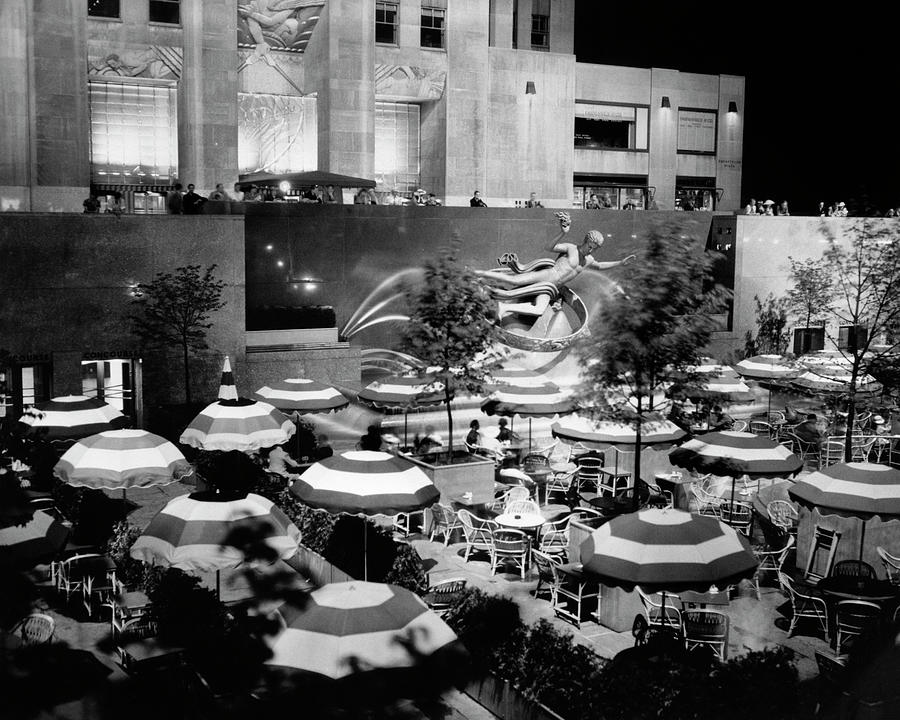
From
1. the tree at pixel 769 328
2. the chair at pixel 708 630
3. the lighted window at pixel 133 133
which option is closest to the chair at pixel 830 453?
the chair at pixel 708 630

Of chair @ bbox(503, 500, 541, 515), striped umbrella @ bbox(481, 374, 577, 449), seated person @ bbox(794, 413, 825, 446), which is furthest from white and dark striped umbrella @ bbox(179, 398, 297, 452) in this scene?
seated person @ bbox(794, 413, 825, 446)

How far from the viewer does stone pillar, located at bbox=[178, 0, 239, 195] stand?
109ft

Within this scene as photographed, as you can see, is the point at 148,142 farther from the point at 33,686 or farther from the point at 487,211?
the point at 33,686

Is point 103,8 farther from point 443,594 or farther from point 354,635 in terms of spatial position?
point 354,635

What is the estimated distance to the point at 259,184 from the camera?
29312 millimetres

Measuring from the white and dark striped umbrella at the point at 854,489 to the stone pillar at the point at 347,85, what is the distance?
1025 inches

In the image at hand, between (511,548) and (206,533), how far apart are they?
495 cm

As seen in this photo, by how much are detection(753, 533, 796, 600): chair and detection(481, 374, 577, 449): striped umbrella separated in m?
5.54

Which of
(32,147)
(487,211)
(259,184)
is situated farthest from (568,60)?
(32,147)

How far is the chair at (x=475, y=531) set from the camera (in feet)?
46.9

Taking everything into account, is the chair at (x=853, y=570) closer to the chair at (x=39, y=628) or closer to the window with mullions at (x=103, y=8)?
the chair at (x=39, y=628)

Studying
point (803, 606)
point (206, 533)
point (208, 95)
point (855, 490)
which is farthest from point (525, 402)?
point (208, 95)

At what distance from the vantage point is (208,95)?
33.6m

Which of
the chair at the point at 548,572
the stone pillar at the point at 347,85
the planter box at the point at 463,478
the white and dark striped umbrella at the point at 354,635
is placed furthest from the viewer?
the stone pillar at the point at 347,85
